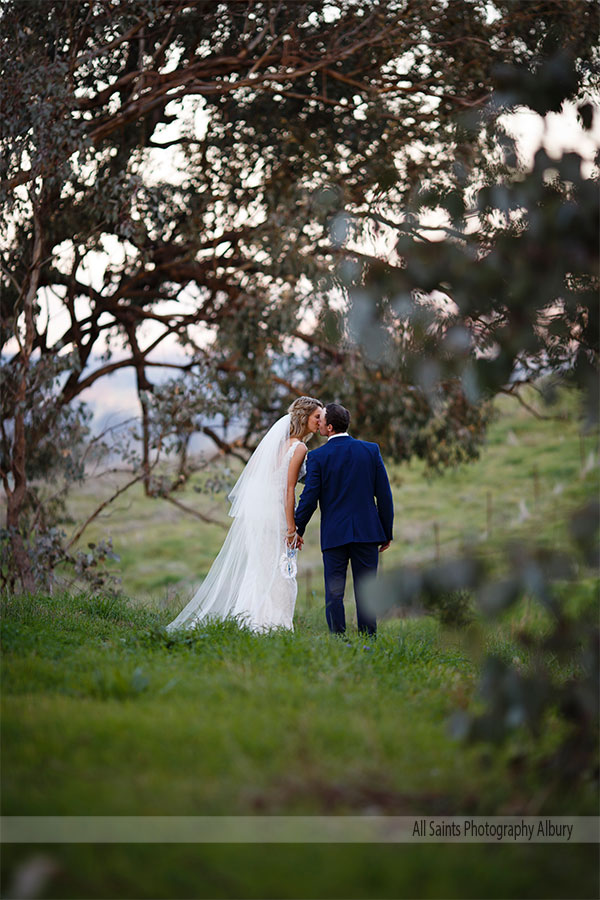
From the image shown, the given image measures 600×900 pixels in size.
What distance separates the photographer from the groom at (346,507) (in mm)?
6379

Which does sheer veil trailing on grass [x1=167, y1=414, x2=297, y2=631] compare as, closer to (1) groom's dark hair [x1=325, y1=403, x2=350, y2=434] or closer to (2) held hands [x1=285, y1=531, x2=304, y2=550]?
(2) held hands [x1=285, y1=531, x2=304, y2=550]

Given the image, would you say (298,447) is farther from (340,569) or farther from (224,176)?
(224,176)

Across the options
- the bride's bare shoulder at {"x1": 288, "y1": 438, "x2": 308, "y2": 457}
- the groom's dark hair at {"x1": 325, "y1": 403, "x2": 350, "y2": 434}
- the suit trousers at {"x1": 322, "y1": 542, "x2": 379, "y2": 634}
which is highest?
the groom's dark hair at {"x1": 325, "y1": 403, "x2": 350, "y2": 434}

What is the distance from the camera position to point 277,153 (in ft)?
37.1

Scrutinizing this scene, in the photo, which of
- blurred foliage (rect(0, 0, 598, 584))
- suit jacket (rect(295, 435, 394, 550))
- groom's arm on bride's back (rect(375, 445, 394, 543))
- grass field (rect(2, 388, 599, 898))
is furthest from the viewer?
blurred foliage (rect(0, 0, 598, 584))

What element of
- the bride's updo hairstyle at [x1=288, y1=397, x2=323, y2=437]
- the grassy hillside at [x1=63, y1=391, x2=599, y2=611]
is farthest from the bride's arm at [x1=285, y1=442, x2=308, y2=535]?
the grassy hillside at [x1=63, y1=391, x2=599, y2=611]

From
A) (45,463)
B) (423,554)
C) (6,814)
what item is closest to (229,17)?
(45,463)

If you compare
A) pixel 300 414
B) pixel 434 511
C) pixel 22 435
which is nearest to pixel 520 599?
pixel 300 414

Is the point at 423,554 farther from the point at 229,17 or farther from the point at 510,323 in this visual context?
the point at 510,323

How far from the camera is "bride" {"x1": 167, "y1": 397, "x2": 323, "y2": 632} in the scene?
669 cm

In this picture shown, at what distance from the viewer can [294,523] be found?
6859 millimetres

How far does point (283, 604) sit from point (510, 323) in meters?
4.22

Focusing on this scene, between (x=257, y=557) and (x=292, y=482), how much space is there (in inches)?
28.0

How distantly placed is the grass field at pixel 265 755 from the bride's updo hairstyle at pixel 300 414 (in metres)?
2.15
